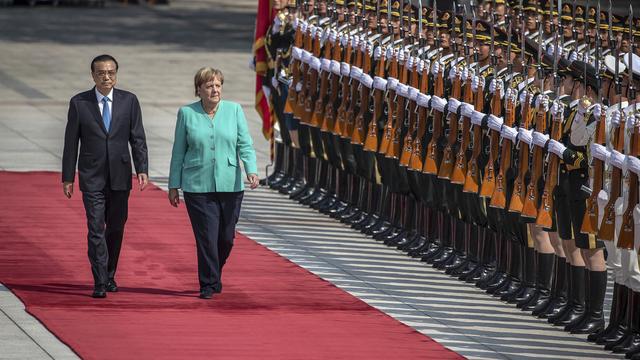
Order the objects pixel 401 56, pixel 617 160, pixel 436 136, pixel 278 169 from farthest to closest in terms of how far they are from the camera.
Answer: pixel 278 169 → pixel 401 56 → pixel 436 136 → pixel 617 160

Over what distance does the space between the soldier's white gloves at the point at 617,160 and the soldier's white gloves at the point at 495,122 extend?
5.80 feet

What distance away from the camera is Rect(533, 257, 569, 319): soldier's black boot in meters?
12.6

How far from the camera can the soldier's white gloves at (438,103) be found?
14391mm

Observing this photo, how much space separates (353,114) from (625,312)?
532cm

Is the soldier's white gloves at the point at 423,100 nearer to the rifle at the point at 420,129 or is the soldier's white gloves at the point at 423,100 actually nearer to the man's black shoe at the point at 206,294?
the rifle at the point at 420,129

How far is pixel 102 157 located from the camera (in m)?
12.7

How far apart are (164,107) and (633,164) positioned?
15334mm

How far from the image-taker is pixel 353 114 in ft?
54.1

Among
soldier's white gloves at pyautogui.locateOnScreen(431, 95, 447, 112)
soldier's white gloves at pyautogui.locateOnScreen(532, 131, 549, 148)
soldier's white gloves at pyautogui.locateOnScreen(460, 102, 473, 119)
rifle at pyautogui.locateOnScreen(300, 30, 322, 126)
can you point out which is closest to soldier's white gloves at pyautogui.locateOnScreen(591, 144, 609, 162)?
soldier's white gloves at pyautogui.locateOnScreen(532, 131, 549, 148)

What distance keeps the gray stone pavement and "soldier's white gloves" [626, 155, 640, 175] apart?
3.80ft

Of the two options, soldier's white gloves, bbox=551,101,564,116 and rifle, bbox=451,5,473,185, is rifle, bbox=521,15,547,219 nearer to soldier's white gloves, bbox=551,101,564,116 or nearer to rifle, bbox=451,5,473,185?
soldier's white gloves, bbox=551,101,564,116

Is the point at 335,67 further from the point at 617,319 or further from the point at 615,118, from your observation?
the point at 617,319

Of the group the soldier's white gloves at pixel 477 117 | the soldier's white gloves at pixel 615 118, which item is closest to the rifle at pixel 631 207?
the soldier's white gloves at pixel 615 118

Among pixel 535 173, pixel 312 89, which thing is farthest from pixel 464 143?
pixel 312 89
